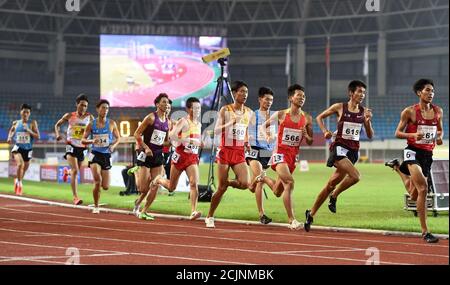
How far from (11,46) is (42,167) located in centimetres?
3650

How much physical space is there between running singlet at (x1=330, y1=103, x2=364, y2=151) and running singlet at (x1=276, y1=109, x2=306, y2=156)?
802mm

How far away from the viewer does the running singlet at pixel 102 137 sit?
17.9m

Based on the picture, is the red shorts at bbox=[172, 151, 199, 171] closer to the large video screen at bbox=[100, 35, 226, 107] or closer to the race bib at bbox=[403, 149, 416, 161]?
the race bib at bbox=[403, 149, 416, 161]

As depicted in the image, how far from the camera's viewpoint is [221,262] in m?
9.62

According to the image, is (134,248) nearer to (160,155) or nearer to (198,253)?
(198,253)

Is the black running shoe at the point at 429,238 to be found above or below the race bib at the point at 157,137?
below

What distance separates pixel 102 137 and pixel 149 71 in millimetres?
30384

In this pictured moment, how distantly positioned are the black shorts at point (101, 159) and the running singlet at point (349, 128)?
581cm

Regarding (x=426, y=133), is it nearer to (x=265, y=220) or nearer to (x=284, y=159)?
(x=284, y=159)

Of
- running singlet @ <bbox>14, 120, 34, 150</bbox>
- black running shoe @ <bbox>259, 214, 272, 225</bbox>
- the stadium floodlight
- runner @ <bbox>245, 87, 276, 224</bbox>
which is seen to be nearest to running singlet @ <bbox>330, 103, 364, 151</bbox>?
runner @ <bbox>245, 87, 276, 224</bbox>

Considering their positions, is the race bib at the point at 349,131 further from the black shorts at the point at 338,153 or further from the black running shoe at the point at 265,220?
the black running shoe at the point at 265,220

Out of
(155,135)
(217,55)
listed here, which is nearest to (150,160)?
(155,135)

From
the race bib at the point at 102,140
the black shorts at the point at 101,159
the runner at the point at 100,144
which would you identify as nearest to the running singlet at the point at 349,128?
the runner at the point at 100,144

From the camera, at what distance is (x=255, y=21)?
65.9 m
